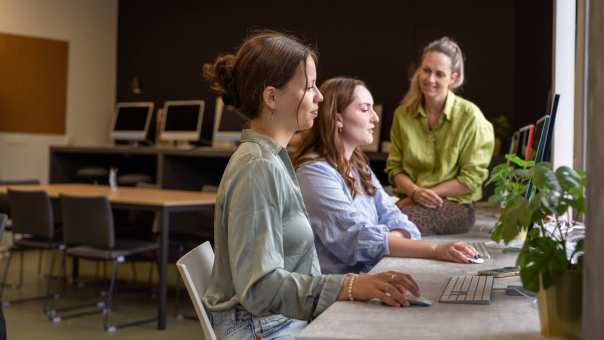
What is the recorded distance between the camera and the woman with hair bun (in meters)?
1.61

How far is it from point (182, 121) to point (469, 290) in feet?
24.4

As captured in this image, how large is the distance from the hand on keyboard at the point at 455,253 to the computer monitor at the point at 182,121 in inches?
259

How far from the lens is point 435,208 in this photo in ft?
11.0

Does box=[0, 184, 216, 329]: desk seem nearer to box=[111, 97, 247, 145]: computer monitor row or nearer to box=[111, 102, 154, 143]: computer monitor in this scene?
box=[111, 97, 247, 145]: computer monitor row

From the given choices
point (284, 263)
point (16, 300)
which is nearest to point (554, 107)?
point (284, 263)

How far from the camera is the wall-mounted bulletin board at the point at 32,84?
30.3 feet

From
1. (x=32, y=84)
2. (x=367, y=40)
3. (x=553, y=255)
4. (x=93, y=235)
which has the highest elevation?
(x=367, y=40)

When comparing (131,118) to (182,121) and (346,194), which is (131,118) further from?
(346,194)

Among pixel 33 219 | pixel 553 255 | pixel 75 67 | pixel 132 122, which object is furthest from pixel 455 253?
pixel 75 67

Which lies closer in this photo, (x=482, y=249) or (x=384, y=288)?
(x=384, y=288)

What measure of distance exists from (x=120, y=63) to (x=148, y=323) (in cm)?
564

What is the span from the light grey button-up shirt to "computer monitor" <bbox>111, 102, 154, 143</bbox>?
7765 mm

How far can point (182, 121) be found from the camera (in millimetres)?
8938

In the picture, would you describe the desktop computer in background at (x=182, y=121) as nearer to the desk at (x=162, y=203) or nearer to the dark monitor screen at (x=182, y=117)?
the dark monitor screen at (x=182, y=117)
